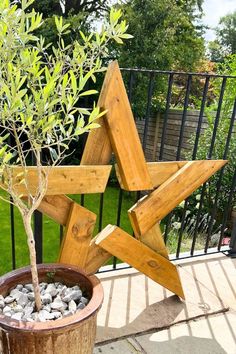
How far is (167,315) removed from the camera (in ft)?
5.66

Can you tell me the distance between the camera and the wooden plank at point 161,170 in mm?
1684

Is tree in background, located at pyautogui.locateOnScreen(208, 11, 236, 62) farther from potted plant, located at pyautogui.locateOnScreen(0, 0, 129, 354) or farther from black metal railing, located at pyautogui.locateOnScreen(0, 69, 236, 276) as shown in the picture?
potted plant, located at pyautogui.locateOnScreen(0, 0, 129, 354)

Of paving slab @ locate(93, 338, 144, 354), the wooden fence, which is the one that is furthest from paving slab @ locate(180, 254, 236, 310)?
the wooden fence

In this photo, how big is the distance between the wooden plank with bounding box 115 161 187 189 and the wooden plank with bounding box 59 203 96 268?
384 millimetres

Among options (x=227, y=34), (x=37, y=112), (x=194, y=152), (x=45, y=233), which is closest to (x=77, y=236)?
(x=37, y=112)

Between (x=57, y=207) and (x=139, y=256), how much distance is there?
0.52m

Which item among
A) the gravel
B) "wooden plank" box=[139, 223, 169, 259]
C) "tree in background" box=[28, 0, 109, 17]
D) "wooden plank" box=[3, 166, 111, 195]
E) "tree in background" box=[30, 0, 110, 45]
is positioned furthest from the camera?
"tree in background" box=[28, 0, 109, 17]

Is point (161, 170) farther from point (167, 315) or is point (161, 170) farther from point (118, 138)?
point (167, 315)

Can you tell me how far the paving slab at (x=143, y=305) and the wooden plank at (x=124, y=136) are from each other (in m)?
0.67

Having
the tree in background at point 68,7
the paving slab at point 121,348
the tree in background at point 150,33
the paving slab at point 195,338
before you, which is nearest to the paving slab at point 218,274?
the paving slab at point 195,338

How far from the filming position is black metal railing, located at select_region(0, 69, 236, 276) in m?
1.89

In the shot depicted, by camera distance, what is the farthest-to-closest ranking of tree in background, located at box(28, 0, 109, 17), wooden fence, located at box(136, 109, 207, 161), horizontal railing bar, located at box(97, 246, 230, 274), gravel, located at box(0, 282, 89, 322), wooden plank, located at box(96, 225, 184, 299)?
tree in background, located at box(28, 0, 109, 17) < wooden fence, located at box(136, 109, 207, 161) < horizontal railing bar, located at box(97, 246, 230, 274) < wooden plank, located at box(96, 225, 184, 299) < gravel, located at box(0, 282, 89, 322)

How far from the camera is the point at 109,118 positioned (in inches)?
56.8

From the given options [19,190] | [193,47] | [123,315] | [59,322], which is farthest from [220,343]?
[193,47]
